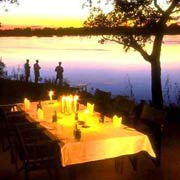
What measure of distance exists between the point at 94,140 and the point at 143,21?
22.1 ft

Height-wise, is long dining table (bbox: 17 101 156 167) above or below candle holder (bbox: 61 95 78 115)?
below

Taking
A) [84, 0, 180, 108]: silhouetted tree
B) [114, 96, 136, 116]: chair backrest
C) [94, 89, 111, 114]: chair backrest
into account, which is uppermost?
[84, 0, 180, 108]: silhouetted tree

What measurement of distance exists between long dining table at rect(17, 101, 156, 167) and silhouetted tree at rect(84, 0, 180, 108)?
5.26 metres

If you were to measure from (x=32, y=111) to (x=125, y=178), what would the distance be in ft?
7.77

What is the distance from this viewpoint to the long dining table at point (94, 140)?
6547 millimetres

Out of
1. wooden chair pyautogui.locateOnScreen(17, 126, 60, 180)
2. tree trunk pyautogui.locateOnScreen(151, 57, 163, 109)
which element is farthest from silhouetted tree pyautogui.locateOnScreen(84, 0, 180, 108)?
wooden chair pyautogui.locateOnScreen(17, 126, 60, 180)

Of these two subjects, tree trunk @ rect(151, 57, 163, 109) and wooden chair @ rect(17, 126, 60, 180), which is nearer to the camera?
wooden chair @ rect(17, 126, 60, 180)

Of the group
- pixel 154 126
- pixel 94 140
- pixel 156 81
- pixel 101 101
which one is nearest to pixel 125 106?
pixel 154 126

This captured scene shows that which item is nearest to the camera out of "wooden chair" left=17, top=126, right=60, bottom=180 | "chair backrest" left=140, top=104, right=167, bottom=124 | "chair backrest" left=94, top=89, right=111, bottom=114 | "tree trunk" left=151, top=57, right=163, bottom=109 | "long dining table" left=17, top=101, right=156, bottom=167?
"long dining table" left=17, top=101, right=156, bottom=167

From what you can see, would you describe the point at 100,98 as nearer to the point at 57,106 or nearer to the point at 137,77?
the point at 57,106

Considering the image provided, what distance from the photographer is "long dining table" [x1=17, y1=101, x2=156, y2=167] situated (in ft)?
21.5

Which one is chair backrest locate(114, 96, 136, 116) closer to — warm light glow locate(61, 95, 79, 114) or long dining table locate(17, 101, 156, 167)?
warm light glow locate(61, 95, 79, 114)

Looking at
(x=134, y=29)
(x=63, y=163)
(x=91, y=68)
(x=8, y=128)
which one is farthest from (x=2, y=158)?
(x=91, y=68)

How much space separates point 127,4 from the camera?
12523 mm
